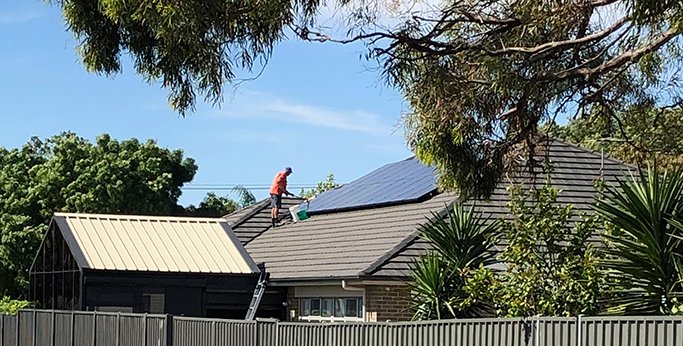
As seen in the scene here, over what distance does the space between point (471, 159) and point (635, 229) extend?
2060 mm

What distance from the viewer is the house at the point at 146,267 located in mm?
25109

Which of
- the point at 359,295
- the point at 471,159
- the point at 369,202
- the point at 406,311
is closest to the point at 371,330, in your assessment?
the point at 471,159

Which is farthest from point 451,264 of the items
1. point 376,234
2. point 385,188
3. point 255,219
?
point 255,219

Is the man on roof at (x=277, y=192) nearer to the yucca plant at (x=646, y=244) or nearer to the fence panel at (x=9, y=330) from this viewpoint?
the fence panel at (x=9, y=330)

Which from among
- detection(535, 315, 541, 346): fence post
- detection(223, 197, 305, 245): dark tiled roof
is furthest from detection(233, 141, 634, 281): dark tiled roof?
detection(535, 315, 541, 346): fence post

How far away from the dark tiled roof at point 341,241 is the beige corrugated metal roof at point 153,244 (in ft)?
4.01

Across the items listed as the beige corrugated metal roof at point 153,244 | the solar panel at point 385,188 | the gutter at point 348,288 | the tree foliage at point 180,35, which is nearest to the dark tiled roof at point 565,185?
the gutter at point 348,288

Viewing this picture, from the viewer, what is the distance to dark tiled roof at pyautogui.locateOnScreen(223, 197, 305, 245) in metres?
32.8

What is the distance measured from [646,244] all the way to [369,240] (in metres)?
12.9

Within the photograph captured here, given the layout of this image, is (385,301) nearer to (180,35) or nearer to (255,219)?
(255,219)

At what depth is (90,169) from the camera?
4941 centimetres

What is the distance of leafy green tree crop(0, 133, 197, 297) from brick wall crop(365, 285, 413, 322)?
24.2 metres

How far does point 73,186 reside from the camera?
48906mm

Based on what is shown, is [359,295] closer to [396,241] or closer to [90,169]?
[396,241]
